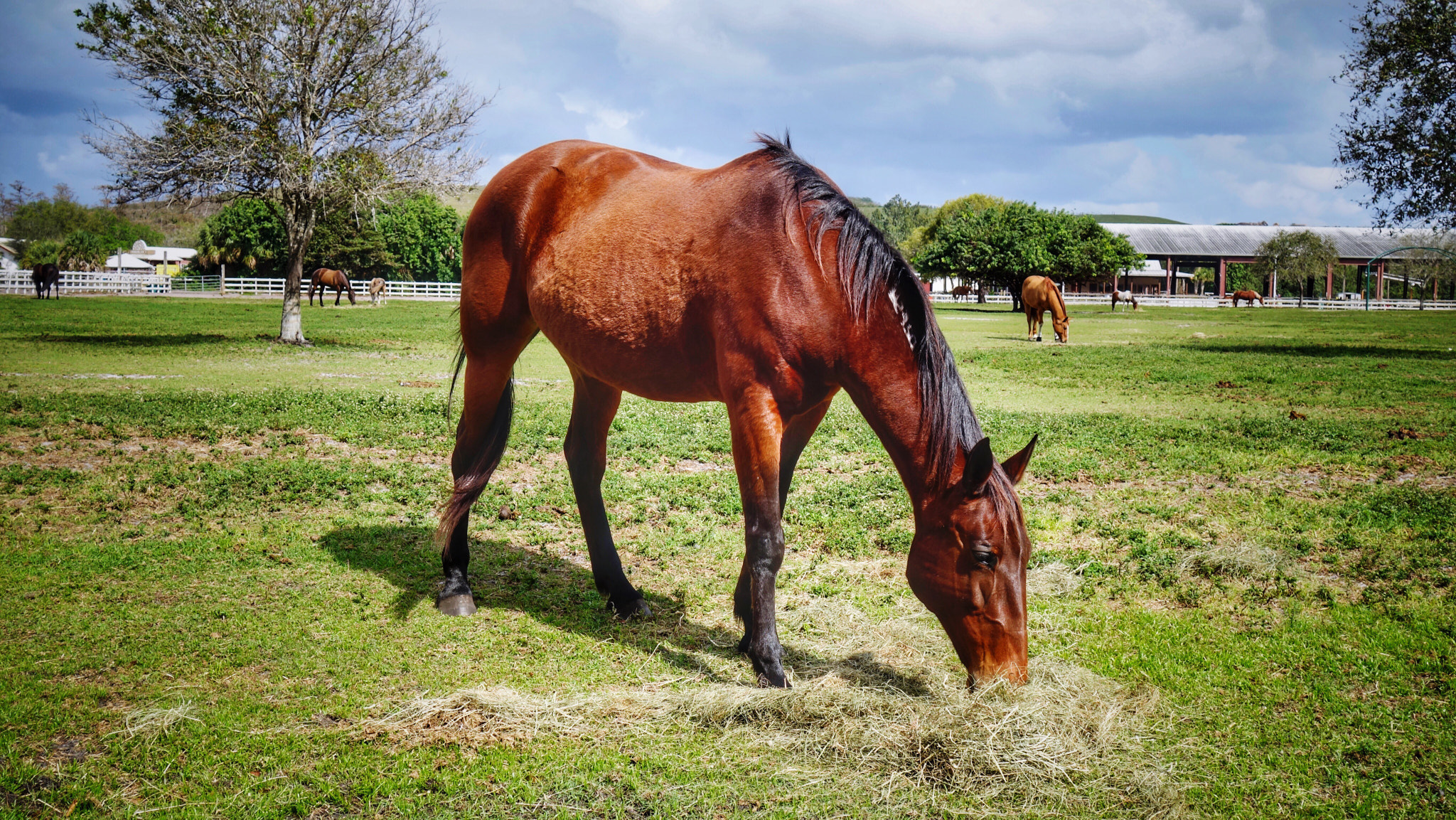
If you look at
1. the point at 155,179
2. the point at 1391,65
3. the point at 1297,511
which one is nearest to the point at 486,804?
the point at 1297,511

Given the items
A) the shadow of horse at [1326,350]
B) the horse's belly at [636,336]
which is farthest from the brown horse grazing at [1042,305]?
the horse's belly at [636,336]

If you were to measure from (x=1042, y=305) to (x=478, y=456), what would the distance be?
924 inches

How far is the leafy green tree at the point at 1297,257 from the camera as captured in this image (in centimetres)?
6719

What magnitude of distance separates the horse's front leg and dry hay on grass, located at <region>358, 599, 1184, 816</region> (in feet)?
0.58

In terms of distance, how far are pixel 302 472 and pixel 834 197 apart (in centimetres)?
530

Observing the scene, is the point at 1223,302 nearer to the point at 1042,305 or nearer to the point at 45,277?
the point at 1042,305

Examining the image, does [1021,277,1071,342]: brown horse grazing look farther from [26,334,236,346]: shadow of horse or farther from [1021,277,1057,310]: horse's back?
[26,334,236,346]: shadow of horse

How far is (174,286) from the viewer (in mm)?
56688

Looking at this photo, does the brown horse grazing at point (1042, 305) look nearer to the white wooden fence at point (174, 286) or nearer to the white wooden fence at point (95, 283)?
the white wooden fence at point (174, 286)

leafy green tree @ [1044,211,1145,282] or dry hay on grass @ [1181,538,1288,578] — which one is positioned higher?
leafy green tree @ [1044,211,1145,282]

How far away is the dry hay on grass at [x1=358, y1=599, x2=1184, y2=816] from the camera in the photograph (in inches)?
113

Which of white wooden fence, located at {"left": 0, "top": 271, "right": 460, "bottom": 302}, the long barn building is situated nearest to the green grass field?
white wooden fence, located at {"left": 0, "top": 271, "right": 460, "bottom": 302}

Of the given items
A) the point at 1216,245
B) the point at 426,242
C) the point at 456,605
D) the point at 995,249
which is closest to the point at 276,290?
the point at 426,242

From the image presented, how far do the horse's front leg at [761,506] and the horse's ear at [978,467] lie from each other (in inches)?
30.9
